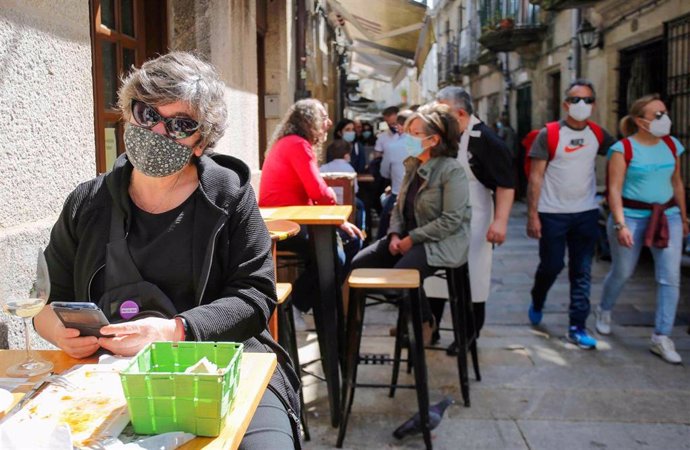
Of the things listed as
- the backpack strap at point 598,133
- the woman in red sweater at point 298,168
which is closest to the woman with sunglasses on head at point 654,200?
the backpack strap at point 598,133

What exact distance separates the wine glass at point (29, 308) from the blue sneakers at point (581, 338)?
14.1 ft

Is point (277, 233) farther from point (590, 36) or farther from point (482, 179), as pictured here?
point (590, 36)

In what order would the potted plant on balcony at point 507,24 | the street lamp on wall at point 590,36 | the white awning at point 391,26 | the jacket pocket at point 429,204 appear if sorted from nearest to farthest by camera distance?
the jacket pocket at point 429,204
the street lamp on wall at point 590,36
the white awning at point 391,26
the potted plant on balcony at point 507,24

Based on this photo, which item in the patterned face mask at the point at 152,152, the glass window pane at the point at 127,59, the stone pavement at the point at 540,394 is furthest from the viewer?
the glass window pane at the point at 127,59

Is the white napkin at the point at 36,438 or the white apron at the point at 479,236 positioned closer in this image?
the white napkin at the point at 36,438

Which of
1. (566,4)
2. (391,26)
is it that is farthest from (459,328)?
(391,26)

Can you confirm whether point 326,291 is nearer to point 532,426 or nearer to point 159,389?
point 532,426

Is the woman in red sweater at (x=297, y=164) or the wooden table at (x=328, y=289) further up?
the woman in red sweater at (x=297, y=164)

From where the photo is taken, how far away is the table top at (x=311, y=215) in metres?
3.90

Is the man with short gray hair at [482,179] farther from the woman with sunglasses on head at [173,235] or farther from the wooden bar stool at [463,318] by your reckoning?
the woman with sunglasses on head at [173,235]

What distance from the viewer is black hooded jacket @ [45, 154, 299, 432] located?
220cm

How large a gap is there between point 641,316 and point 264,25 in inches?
201

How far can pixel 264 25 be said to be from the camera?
8117 millimetres

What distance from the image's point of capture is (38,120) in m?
2.83
